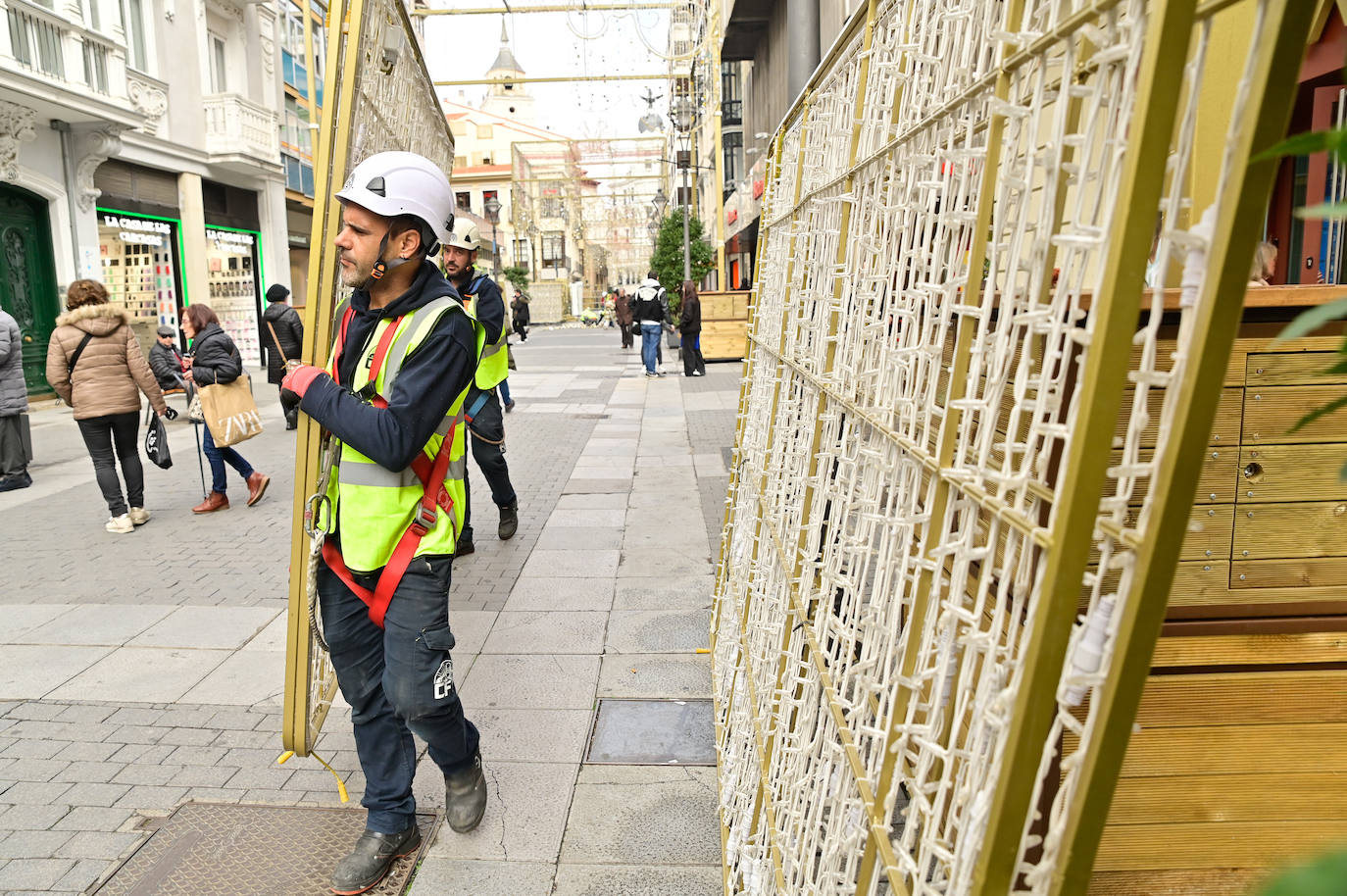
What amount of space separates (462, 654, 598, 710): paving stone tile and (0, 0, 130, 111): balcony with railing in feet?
44.8

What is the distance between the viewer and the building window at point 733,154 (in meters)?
36.2

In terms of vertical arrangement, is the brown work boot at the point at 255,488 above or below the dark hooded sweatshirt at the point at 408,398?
below

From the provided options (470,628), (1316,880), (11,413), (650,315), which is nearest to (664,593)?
(470,628)

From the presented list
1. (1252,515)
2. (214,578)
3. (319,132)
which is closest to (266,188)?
(214,578)

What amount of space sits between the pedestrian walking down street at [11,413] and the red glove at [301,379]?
7.71m

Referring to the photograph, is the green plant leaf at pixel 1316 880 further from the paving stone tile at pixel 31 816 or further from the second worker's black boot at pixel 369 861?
the paving stone tile at pixel 31 816

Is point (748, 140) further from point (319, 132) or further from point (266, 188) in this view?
point (319, 132)

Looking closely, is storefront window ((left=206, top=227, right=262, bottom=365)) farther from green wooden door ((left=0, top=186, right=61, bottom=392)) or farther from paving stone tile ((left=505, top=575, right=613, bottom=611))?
paving stone tile ((left=505, top=575, right=613, bottom=611))

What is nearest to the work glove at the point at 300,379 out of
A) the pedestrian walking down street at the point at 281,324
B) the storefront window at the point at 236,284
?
the pedestrian walking down street at the point at 281,324

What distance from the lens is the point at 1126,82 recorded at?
3.07ft

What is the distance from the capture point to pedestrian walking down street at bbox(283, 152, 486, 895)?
2686 mm

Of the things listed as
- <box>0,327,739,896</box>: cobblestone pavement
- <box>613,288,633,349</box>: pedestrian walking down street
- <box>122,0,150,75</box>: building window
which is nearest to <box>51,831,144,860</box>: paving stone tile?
<box>0,327,739,896</box>: cobblestone pavement

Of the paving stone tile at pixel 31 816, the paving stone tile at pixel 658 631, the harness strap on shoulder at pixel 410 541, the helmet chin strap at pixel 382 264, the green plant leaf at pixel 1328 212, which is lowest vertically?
the paving stone tile at pixel 31 816

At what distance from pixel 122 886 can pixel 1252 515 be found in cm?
320
